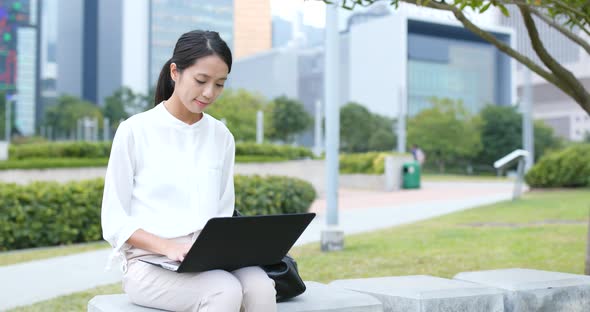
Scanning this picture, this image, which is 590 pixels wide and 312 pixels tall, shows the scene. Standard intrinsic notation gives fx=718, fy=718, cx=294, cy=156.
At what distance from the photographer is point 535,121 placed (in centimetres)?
5828

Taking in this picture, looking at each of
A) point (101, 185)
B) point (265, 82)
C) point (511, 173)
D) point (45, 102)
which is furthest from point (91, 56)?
point (101, 185)

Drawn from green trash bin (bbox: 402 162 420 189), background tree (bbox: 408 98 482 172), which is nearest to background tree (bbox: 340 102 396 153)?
background tree (bbox: 408 98 482 172)

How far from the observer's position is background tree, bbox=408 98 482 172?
1901 inches

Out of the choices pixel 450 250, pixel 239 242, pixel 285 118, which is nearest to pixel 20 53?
pixel 285 118

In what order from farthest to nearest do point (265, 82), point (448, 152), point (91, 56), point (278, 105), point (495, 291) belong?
point (91, 56), point (265, 82), point (278, 105), point (448, 152), point (495, 291)

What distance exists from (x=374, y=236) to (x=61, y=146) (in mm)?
13425

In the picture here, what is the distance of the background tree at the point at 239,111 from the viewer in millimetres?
47656

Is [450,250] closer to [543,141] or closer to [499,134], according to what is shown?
[499,134]

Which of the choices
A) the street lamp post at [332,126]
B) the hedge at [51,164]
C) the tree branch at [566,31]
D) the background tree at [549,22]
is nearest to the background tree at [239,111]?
the hedge at [51,164]

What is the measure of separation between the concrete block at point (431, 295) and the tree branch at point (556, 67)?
6.65ft

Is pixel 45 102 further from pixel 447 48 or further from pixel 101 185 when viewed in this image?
pixel 101 185

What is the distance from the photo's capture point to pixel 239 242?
2.67 meters

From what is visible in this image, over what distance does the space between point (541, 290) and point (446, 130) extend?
148 feet

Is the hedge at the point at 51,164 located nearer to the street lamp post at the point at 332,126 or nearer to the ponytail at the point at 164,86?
the street lamp post at the point at 332,126
